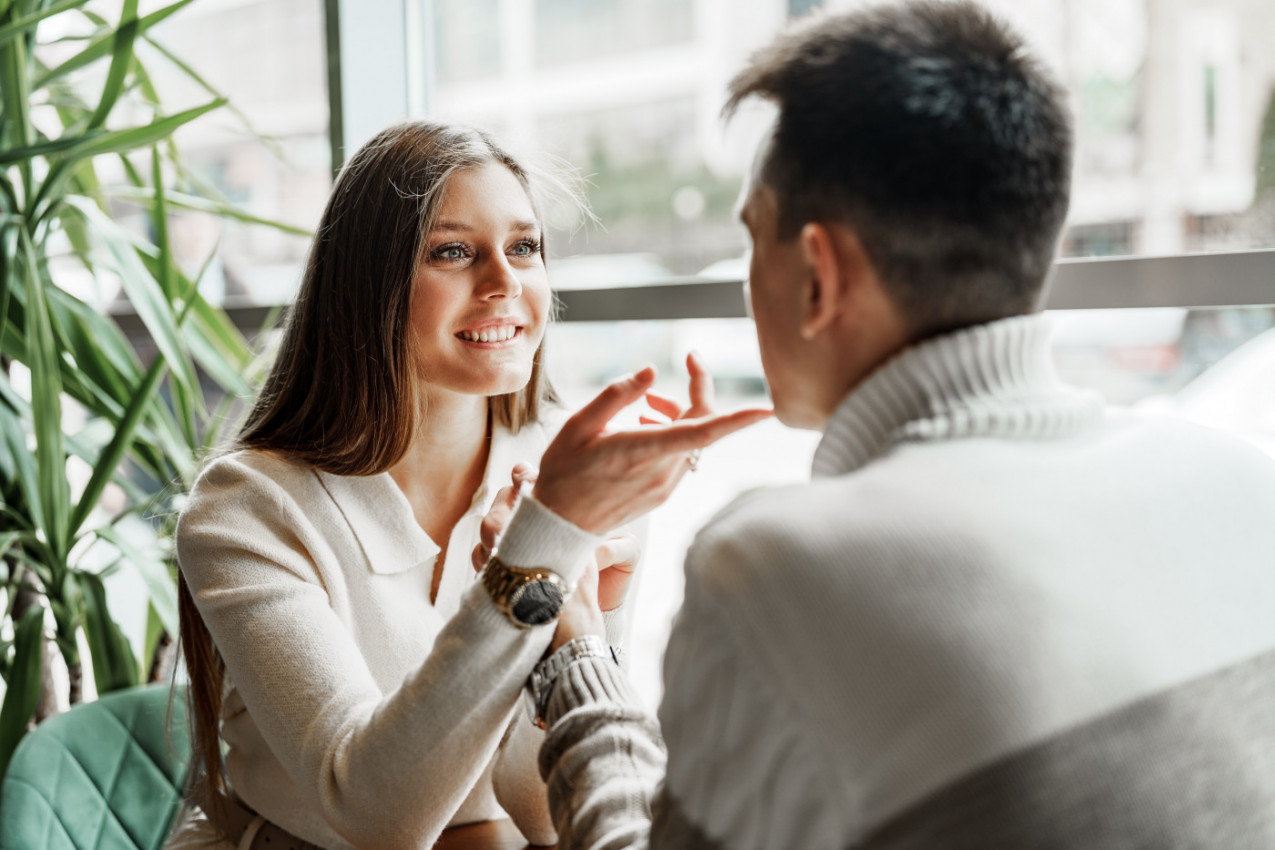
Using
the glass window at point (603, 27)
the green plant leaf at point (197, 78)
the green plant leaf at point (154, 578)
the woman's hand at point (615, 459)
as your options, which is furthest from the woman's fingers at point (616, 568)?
the glass window at point (603, 27)

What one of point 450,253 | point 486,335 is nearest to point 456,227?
point 450,253

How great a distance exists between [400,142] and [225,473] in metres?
0.48

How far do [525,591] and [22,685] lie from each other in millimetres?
1170

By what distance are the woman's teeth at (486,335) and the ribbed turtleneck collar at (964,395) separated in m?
0.71

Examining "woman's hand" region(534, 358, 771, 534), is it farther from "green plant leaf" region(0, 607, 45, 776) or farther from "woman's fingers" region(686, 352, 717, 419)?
"green plant leaf" region(0, 607, 45, 776)

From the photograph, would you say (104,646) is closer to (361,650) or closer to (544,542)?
(361,650)

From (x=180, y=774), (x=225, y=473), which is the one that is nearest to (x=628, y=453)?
(x=225, y=473)

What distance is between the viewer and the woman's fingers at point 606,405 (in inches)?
38.2

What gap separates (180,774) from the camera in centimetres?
167

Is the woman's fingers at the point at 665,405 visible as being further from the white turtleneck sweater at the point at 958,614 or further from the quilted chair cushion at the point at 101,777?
the quilted chair cushion at the point at 101,777

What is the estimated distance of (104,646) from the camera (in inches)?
70.2

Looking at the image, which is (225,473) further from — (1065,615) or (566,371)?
(1065,615)

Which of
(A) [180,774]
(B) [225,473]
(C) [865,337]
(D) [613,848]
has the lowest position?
(A) [180,774]

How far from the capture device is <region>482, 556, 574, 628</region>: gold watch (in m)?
1.01
